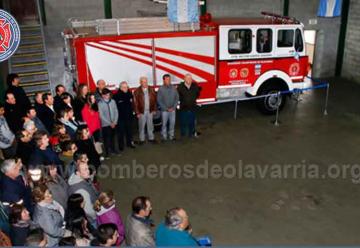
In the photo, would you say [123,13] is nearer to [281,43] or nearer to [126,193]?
[281,43]

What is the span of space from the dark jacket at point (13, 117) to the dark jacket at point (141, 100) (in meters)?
2.53

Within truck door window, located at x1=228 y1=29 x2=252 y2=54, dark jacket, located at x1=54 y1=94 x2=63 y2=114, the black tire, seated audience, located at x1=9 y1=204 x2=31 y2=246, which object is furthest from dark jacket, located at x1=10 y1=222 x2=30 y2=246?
the black tire

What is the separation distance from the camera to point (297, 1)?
15.8 metres

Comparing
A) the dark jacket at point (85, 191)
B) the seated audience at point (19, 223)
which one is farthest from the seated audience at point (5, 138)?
the seated audience at point (19, 223)

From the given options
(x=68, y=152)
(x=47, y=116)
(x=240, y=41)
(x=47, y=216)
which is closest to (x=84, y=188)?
(x=47, y=216)

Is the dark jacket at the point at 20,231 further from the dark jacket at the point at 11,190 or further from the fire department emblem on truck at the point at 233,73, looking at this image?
the fire department emblem on truck at the point at 233,73

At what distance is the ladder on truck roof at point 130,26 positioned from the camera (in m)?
10.4

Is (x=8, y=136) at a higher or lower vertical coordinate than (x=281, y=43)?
lower

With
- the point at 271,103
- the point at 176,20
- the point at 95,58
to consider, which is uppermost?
the point at 176,20

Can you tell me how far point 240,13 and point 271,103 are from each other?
457 cm

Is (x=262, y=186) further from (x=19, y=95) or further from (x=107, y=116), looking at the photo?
(x=19, y=95)

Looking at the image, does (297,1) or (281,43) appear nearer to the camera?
(281,43)

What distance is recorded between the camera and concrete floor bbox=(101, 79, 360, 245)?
23.9 ft

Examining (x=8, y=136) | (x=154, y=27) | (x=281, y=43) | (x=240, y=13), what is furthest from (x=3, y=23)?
(x=240, y=13)
